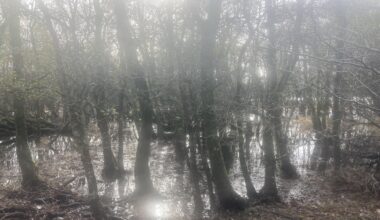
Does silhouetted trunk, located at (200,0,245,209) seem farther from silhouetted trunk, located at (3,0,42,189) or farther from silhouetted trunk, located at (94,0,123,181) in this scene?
silhouetted trunk, located at (3,0,42,189)

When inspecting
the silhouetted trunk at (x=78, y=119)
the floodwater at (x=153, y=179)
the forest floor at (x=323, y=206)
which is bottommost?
the forest floor at (x=323, y=206)

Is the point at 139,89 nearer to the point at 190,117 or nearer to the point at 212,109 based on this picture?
the point at 190,117

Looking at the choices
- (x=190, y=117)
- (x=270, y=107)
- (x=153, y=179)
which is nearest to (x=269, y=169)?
(x=270, y=107)

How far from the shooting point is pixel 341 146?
18.5 metres

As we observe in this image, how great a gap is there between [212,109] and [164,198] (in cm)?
416

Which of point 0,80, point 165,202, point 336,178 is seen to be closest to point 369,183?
point 336,178

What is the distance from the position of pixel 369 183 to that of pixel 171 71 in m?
9.23

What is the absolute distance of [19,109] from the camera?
13.5 meters

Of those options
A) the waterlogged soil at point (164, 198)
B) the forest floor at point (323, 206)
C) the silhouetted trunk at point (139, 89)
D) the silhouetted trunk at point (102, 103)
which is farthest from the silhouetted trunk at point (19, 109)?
the forest floor at point (323, 206)

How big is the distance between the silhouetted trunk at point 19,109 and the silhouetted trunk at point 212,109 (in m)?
6.15

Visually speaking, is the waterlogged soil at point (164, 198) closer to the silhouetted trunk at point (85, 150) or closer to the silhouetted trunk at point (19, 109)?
the silhouetted trunk at point (19, 109)

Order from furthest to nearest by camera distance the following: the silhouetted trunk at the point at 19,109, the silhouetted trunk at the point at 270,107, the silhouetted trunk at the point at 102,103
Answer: the silhouetted trunk at the point at 102,103
the silhouetted trunk at the point at 270,107
the silhouetted trunk at the point at 19,109

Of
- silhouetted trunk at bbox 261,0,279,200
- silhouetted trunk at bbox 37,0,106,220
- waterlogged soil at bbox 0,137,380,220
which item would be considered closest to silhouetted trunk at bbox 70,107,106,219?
silhouetted trunk at bbox 37,0,106,220

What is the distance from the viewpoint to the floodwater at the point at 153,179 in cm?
1291
